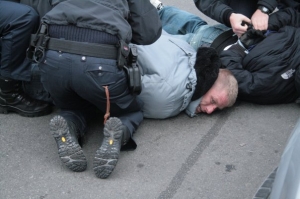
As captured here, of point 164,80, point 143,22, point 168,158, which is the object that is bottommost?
point 168,158

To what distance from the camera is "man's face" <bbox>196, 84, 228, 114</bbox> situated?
356 cm

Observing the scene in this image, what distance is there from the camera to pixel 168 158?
320 cm

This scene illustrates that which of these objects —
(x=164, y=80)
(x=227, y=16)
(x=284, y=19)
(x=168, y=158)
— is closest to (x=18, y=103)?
(x=164, y=80)

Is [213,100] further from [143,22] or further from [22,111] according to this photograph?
[22,111]

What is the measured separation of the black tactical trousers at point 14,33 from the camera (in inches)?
129

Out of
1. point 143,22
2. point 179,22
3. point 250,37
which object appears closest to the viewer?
point 143,22

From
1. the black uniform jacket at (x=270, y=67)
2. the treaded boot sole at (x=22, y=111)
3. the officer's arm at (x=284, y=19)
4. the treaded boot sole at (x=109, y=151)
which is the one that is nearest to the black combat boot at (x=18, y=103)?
the treaded boot sole at (x=22, y=111)

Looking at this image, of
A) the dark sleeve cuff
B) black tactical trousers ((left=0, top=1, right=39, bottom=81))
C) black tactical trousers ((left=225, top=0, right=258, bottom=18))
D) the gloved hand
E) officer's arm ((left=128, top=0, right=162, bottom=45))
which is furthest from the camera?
black tactical trousers ((left=225, top=0, right=258, bottom=18))

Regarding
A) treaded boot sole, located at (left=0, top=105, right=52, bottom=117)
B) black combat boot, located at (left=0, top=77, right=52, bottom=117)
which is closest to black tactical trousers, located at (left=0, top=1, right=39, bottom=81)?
black combat boot, located at (left=0, top=77, right=52, bottom=117)

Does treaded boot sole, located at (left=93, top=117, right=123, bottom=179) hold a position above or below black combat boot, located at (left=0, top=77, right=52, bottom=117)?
above

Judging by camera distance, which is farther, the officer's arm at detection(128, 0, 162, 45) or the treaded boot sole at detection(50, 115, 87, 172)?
the officer's arm at detection(128, 0, 162, 45)

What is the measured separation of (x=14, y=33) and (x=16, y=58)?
0.18m

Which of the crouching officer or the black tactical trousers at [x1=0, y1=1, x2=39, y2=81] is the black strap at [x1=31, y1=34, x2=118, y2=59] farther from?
the black tactical trousers at [x1=0, y1=1, x2=39, y2=81]

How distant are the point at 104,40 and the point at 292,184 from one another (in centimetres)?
146
